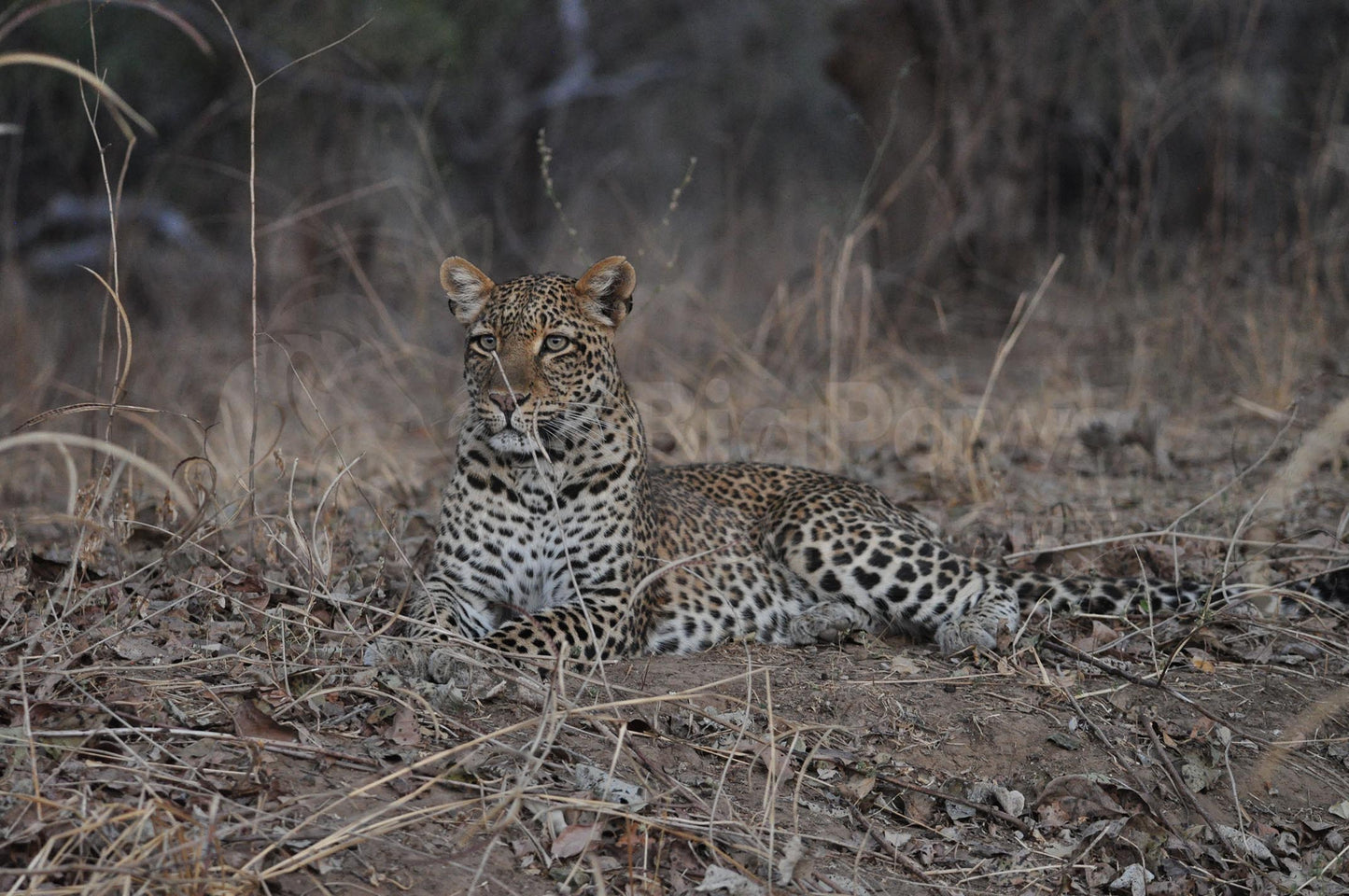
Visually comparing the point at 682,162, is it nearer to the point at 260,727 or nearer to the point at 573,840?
the point at 260,727

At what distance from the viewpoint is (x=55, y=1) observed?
132 inches

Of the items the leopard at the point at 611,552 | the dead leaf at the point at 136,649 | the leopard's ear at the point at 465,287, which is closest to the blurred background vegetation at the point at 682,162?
the leopard's ear at the point at 465,287

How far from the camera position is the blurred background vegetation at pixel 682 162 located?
11.3m

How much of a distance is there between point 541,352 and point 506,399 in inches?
14.4

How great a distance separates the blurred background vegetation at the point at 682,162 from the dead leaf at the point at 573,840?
292 cm

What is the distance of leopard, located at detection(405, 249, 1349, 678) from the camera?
5.83 m

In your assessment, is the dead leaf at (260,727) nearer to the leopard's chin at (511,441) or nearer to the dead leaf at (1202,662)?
the leopard's chin at (511,441)

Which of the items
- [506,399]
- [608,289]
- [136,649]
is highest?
[608,289]

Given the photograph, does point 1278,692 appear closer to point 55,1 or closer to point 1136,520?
point 1136,520

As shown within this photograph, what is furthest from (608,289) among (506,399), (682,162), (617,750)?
(682,162)

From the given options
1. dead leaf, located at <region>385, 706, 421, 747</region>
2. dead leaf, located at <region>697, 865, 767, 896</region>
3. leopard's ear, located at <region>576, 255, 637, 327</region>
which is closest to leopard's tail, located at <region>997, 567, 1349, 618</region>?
leopard's ear, located at <region>576, 255, 637, 327</region>

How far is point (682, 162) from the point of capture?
20.3 meters

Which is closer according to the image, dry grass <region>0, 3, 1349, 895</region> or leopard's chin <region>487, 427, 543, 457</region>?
dry grass <region>0, 3, 1349, 895</region>

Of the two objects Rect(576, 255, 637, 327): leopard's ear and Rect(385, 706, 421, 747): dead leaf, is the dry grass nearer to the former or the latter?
Rect(385, 706, 421, 747): dead leaf
